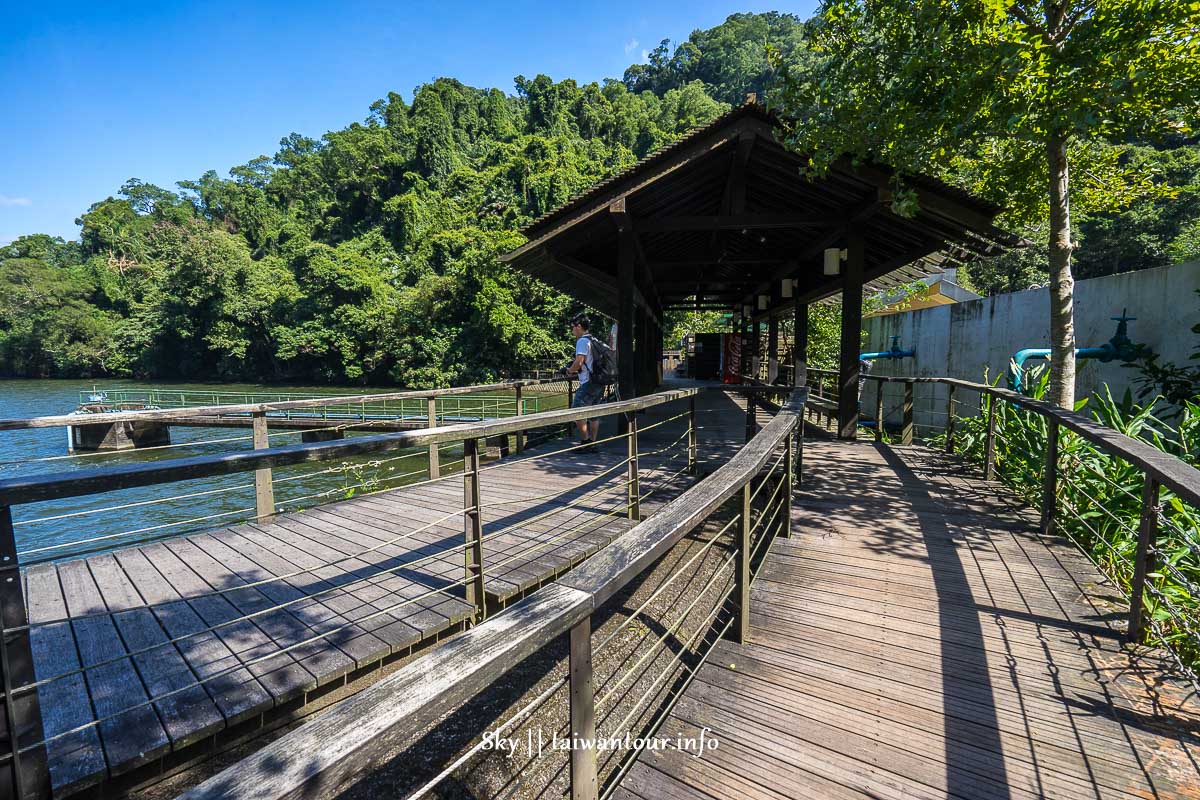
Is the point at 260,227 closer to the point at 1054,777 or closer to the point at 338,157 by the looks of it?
the point at 338,157

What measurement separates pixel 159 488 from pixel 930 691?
1956cm

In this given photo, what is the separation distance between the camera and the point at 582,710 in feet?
3.82

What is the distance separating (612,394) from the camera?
27.3 ft

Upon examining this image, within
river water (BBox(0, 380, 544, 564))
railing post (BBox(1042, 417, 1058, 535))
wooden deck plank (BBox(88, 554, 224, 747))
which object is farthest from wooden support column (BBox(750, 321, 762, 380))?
wooden deck plank (BBox(88, 554, 224, 747))

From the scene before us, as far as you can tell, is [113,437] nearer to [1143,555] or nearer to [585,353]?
[585,353]

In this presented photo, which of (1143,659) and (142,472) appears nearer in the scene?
(142,472)

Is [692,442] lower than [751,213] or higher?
lower

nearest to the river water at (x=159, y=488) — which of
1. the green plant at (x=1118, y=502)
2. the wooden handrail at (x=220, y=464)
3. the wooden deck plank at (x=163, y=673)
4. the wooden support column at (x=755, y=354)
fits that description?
the wooden handrail at (x=220, y=464)

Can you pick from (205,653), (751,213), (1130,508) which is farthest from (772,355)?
(205,653)

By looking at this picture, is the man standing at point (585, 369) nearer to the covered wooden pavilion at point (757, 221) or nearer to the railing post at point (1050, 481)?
the covered wooden pavilion at point (757, 221)

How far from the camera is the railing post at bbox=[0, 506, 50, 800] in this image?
1.15 metres

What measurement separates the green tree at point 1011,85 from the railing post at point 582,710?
161 inches

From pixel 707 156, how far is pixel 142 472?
6.12 meters

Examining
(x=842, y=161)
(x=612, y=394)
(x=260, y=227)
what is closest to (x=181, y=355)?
(x=260, y=227)
